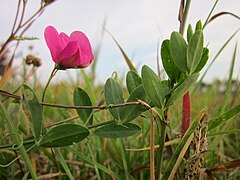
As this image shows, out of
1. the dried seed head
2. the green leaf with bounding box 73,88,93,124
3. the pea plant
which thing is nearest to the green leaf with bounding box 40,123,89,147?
the pea plant

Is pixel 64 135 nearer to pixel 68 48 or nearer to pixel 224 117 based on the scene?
pixel 68 48

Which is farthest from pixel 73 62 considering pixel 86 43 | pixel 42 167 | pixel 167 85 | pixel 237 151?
pixel 237 151

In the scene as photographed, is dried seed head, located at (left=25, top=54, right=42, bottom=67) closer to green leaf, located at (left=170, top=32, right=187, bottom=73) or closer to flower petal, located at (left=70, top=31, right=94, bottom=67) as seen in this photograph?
flower petal, located at (left=70, top=31, right=94, bottom=67)

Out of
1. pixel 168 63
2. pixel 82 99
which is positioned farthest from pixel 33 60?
pixel 168 63

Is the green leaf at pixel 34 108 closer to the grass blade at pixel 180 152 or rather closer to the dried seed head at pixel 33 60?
the grass blade at pixel 180 152

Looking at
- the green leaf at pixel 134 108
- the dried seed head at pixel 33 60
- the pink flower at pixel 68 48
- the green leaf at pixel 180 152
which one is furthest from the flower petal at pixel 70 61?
the dried seed head at pixel 33 60

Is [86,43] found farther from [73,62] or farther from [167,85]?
[167,85]
